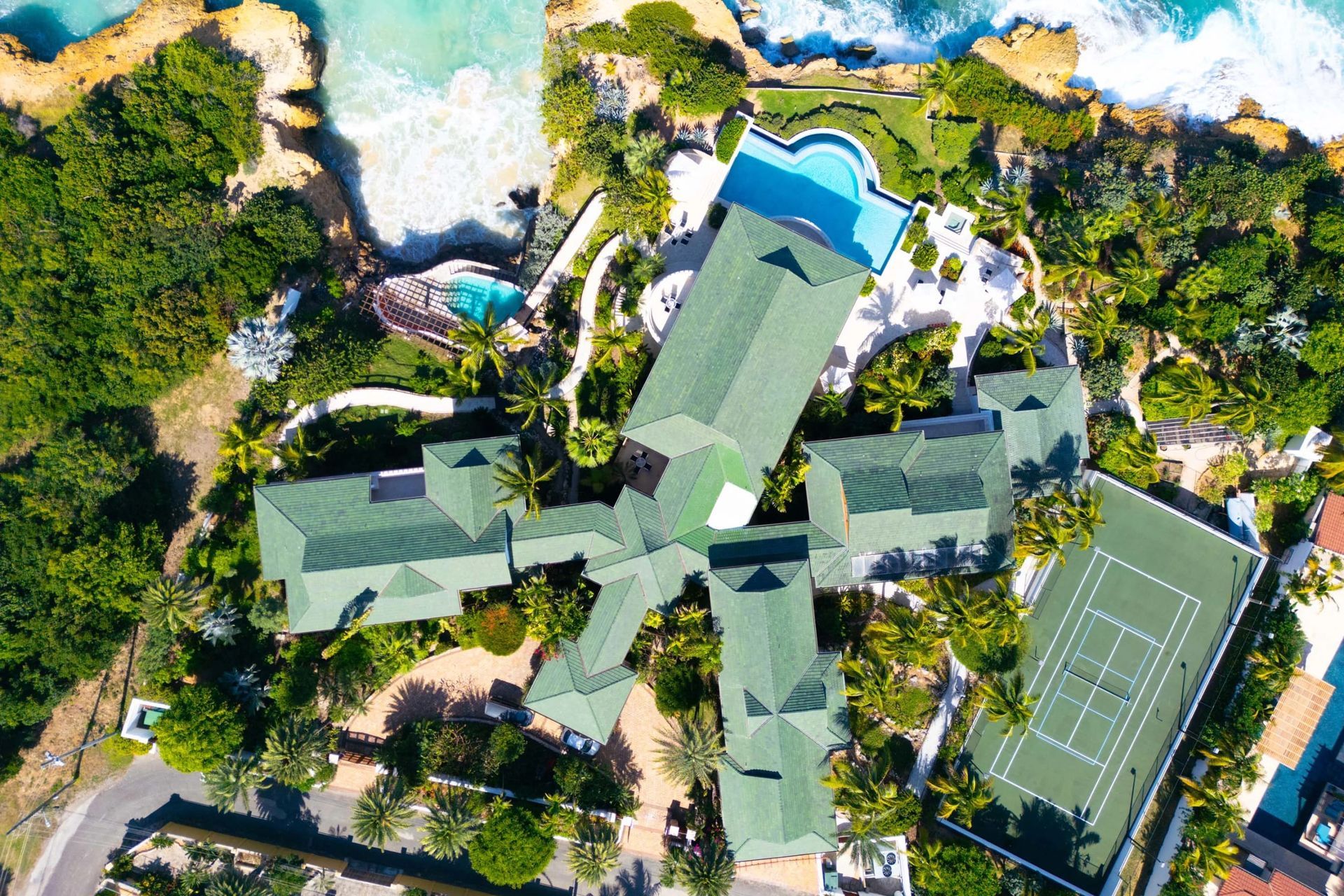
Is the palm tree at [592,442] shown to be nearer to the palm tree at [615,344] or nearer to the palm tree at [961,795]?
the palm tree at [615,344]

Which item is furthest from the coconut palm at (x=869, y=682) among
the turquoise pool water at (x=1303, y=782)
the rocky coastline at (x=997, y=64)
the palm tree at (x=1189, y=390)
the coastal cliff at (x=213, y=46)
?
the coastal cliff at (x=213, y=46)

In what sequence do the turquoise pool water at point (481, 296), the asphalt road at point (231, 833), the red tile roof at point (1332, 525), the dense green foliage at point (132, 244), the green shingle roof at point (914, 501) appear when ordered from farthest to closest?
the turquoise pool water at point (481, 296), the asphalt road at point (231, 833), the red tile roof at point (1332, 525), the dense green foliage at point (132, 244), the green shingle roof at point (914, 501)

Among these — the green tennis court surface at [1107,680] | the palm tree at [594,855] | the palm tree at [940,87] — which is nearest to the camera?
the palm tree at [594,855]

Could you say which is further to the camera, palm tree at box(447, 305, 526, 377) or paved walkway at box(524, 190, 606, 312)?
paved walkway at box(524, 190, 606, 312)

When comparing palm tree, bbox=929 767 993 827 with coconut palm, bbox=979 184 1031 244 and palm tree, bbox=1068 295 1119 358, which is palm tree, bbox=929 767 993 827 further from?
coconut palm, bbox=979 184 1031 244

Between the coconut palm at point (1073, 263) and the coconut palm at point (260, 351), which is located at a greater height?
the coconut palm at point (1073, 263)

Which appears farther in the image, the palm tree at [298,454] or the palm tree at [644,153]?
the palm tree at [644,153]

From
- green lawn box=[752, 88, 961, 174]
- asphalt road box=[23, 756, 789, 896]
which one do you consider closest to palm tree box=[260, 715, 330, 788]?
asphalt road box=[23, 756, 789, 896]
